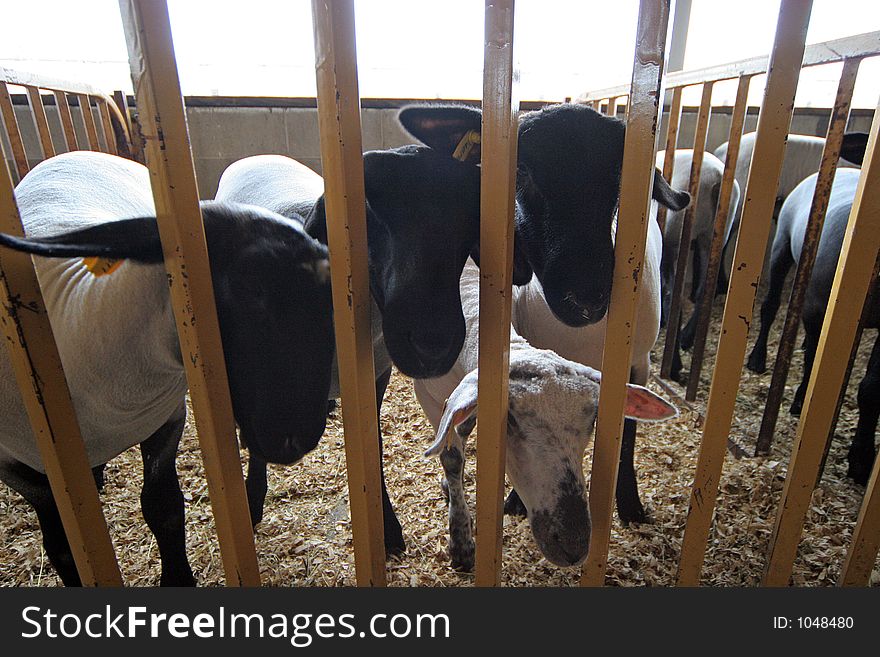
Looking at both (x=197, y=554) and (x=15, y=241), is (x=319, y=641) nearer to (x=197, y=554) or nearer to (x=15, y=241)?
(x=15, y=241)

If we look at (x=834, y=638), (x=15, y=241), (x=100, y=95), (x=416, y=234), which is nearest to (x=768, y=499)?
(x=834, y=638)

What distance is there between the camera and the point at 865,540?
4.30ft

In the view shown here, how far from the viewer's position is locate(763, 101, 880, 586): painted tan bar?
1.04 meters

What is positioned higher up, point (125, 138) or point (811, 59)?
point (811, 59)

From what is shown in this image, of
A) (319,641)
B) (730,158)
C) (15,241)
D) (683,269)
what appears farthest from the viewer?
(683,269)

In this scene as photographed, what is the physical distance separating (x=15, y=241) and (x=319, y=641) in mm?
1008

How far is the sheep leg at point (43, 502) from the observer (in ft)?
5.32

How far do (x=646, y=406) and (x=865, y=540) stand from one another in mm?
612

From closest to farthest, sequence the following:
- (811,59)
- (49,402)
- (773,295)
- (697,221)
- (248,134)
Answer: (49,402) < (811,59) < (773,295) < (697,221) < (248,134)

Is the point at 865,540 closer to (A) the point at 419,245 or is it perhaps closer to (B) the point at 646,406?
(B) the point at 646,406

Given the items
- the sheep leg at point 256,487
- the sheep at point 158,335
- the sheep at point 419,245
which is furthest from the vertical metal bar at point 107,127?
the sheep at point 419,245

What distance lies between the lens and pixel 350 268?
1017mm

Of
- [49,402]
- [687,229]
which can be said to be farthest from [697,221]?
[49,402]

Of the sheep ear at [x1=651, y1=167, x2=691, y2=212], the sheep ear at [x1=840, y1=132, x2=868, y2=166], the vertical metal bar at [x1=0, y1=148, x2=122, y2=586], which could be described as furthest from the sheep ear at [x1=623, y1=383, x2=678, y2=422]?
the sheep ear at [x1=840, y1=132, x2=868, y2=166]
